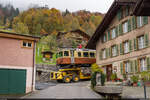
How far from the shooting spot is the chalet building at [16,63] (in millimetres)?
15453

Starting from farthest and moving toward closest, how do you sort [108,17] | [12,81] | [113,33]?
[113,33] < [108,17] < [12,81]

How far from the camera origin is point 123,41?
20719 mm

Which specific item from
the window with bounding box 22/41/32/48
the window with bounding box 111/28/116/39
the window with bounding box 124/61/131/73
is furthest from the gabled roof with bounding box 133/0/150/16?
the window with bounding box 111/28/116/39

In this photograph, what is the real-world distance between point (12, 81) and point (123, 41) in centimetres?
1170

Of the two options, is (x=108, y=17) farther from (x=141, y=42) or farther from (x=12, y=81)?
(x=12, y=81)

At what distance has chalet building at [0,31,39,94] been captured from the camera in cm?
1545

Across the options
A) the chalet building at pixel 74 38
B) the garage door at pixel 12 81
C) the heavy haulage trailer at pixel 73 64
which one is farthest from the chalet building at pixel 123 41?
the chalet building at pixel 74 38

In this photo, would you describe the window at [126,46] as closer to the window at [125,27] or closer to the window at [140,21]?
the window at [125,27]

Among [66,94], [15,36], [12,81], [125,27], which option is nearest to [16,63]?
[12,81]

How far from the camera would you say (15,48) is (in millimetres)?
16438

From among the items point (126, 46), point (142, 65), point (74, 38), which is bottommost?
point (142, 65)

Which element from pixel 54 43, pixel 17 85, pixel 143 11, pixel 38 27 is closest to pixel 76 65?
pixel 17 85

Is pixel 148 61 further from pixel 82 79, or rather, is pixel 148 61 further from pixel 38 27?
pixel 38 27

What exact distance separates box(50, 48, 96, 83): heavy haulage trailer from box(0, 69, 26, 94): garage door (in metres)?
10.9
